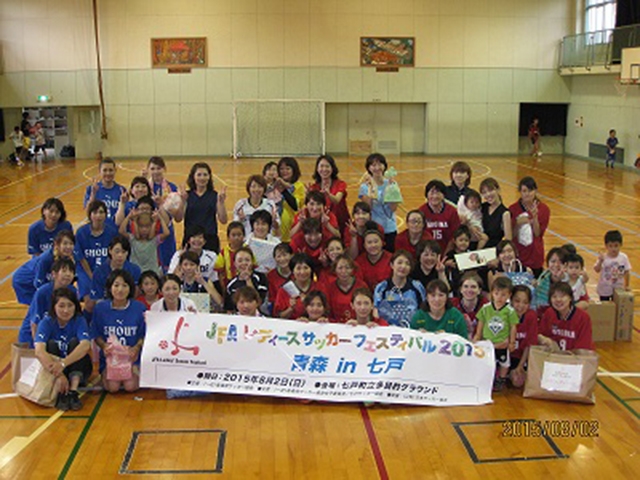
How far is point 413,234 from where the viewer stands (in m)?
7.34

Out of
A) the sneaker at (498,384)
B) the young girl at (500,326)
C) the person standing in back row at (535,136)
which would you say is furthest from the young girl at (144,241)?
the person standing in back row at (535,136)

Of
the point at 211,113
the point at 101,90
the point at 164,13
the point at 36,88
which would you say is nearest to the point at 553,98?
the point at 211,113

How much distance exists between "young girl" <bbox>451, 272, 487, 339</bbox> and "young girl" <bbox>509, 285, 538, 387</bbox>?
0.32 metres

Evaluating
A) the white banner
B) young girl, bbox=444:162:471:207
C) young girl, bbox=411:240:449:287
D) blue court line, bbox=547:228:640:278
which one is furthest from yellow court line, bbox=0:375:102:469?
blue court line, bbox=547:228:640:278

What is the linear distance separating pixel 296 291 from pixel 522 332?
207 centimetres

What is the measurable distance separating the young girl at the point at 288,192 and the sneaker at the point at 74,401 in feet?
9.65

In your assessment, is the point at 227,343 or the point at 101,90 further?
the point at 101,90

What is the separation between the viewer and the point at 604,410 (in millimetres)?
6008

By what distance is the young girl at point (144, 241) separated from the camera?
761 centimetres

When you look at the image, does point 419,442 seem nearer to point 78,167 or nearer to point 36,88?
point 78,167

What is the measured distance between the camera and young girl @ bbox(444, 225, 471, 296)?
24.0ft

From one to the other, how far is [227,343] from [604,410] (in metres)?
3.21
